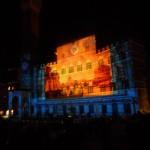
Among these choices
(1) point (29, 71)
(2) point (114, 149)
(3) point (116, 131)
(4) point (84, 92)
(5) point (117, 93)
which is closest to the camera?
(2) point (114, 149)

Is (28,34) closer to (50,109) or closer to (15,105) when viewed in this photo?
(15,105)

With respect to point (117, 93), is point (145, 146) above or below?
below

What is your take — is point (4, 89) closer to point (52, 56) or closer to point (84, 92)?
point (52, 56)

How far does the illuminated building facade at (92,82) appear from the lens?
35.6m

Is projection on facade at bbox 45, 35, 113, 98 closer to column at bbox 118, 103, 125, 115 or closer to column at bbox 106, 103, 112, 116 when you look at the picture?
column at bbox 106, 103, 112, 116

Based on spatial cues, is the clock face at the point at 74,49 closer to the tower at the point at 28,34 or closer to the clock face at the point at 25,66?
the tower at the point at 28,34

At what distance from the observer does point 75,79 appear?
44031mm

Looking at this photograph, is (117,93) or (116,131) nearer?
(116,131)

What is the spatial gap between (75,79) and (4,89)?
29.7 m

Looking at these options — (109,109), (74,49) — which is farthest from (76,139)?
(74,49)

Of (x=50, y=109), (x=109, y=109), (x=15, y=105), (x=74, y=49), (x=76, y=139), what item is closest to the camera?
(x=76, y=139)

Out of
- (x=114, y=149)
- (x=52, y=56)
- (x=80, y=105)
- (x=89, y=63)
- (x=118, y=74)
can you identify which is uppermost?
(x=52, y=56)

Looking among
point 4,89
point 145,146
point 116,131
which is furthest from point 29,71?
point 145,146

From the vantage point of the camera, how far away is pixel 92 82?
39.9m
